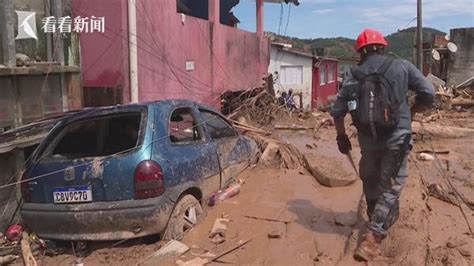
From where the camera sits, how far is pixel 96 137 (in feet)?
18.7

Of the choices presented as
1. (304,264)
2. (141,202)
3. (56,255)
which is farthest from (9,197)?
(304,264)

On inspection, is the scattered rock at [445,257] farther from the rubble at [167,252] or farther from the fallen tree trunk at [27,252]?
the fallen tree trunk at [27,252]

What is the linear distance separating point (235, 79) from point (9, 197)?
24.9ft

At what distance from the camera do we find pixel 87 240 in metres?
4.88

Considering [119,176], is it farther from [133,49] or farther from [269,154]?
[133,49]

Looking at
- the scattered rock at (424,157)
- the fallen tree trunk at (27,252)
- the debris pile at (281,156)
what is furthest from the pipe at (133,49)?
the scattered rock at (424,157)

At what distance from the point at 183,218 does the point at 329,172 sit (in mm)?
2738

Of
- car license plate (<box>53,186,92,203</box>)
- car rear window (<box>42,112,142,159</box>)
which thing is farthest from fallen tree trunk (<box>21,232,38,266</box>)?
car rear window (<box>42,112,142,159</box>)

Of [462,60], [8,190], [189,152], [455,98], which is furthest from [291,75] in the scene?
[189,152]

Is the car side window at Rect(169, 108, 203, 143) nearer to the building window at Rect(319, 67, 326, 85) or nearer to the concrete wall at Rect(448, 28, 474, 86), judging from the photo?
the concrete wall at Rect(448, 28, 474, 86)

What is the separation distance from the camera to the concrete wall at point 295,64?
28469mm

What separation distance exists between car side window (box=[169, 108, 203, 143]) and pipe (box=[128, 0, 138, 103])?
255cm

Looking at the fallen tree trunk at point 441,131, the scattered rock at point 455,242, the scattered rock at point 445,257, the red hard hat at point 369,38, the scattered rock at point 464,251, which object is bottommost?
the scattered rock at point 445,257

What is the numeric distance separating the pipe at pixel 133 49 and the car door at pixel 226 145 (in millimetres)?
2133
